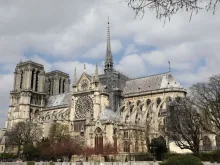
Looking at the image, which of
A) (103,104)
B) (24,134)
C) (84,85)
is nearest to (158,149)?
(103,104)

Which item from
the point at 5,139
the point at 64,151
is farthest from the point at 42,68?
the point at 64,151

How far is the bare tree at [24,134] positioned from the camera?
209 ft

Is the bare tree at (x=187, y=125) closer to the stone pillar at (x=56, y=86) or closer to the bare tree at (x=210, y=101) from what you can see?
the bare tree at (x=210, y=101)

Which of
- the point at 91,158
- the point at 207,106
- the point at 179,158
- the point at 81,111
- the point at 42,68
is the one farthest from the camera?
the point at 42,68

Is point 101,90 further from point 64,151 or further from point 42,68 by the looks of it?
point 42,68

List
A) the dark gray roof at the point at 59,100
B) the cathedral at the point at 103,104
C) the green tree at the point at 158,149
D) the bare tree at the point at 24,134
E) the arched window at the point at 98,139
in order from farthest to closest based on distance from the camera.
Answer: the dark gray roof at the point at 59,100, the bare tree at the point at 24,134, the cathedral at the point at 103,104, the arched window at the point at 98,139, the green tree at the point at 158,149

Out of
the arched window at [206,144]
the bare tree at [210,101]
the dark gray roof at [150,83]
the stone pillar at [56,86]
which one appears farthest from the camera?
the stone pillar at [56,86]

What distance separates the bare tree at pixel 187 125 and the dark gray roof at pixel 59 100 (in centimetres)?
4106

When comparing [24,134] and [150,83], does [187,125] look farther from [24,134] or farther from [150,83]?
[24,134]

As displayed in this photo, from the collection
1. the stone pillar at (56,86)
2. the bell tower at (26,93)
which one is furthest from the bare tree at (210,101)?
the stone pillar at (56,86)

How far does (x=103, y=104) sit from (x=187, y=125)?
2671 cm

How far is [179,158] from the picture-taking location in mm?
22109

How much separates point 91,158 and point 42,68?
48.1 m

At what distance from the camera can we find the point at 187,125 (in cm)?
3641
